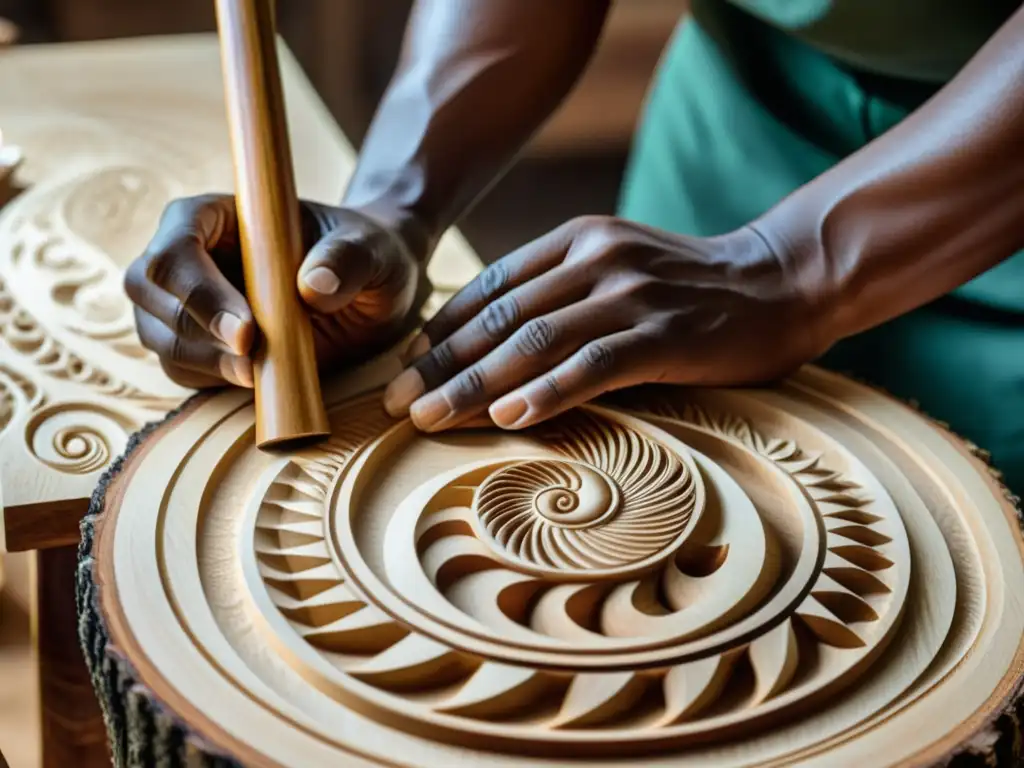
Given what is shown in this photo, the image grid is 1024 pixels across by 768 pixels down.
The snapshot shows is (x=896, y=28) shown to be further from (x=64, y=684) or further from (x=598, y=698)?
(x=64, y=684)

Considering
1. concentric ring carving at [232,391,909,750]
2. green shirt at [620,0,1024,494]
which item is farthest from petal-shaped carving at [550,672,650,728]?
green shirt at [620,0,1024,494]

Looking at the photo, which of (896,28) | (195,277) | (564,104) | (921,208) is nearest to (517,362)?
(195,277)

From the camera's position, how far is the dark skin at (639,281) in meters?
0.91

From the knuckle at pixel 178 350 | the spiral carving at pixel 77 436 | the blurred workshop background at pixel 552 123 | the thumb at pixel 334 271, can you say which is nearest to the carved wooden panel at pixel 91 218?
the spiral carving at pixel 77 436

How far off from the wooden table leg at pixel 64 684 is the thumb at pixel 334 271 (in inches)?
13.8

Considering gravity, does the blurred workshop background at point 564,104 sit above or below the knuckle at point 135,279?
above

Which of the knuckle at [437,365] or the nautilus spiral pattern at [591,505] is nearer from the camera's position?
the nautilus spiral pattern at [591,505]

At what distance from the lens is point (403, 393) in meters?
0.92

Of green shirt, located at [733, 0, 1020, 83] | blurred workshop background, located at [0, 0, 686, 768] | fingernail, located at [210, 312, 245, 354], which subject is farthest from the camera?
blurred workshop background, located at [0, 0, 686, 768]

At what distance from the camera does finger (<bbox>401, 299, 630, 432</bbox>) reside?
2.93 feet

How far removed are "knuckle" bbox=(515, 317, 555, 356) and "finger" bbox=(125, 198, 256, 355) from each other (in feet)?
0.67

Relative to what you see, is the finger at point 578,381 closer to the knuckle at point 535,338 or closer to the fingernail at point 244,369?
the knuckle at point 535,338

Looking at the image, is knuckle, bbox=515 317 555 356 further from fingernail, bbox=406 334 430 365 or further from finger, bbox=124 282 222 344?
finger, bbox=124 282 222 344

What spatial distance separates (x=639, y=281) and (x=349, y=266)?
0.23 metres
